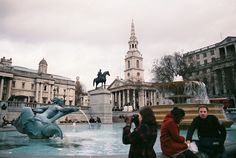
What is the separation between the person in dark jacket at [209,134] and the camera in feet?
15.0

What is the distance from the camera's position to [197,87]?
24094 millimetres

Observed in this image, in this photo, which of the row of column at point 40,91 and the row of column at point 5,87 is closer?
the row of column at point 5,87

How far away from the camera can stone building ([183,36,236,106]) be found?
60.1 meters

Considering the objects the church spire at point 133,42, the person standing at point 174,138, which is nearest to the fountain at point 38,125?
the person standing at point 174,138

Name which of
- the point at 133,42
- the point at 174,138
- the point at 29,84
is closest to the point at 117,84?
the point at 133,42

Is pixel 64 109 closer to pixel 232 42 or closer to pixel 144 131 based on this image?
pixel 144 131

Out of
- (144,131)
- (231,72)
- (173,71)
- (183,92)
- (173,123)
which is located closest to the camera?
(144,131)

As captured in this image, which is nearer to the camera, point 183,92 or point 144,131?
point 144,131

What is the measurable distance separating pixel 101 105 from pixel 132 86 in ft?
198

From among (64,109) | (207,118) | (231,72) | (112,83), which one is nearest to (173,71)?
(231,72)

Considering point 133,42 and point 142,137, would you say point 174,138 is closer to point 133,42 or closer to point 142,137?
point 142,137

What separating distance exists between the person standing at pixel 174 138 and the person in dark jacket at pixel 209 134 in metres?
0.65

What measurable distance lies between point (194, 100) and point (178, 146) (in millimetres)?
22638

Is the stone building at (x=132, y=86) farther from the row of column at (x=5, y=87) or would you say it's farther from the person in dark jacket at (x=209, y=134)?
the person in dark jacket at (x=209, y=134)
